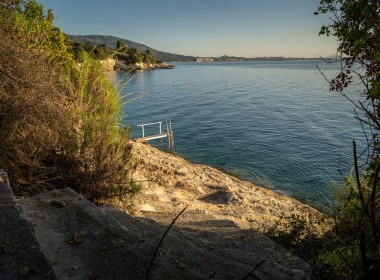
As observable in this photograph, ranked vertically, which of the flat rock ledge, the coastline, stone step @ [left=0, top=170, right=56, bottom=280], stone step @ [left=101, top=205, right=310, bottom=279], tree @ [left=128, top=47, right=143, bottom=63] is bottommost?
the coastline

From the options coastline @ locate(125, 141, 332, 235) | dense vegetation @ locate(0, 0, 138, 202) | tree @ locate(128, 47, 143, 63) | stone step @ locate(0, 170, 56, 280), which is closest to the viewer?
stone step @ locate(0, 170, 56, 280)

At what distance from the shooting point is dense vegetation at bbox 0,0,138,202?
675 centimetres

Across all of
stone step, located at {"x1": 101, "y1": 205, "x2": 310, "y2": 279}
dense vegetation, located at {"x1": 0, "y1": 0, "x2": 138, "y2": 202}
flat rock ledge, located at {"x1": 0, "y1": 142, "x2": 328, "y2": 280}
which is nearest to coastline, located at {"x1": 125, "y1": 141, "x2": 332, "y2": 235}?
stone step, located at {"x1": 101, "y1": 205, "x2": 310, "y2": 279}

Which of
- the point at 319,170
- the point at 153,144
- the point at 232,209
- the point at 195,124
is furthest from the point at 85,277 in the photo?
the point at 195,124

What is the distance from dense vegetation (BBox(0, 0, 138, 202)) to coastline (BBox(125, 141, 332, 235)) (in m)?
3.32

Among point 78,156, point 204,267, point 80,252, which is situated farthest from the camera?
point 78,156

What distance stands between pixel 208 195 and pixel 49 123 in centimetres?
1110

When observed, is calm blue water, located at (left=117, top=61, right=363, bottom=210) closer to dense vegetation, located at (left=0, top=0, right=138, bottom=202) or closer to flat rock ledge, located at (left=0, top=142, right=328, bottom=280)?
dense vegetation, located at (left=0, top=0, right=138, bottom=202)

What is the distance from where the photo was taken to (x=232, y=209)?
555 inches

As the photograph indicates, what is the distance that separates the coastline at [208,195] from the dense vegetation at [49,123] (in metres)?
3.32

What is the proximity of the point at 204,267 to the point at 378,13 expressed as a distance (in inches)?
191

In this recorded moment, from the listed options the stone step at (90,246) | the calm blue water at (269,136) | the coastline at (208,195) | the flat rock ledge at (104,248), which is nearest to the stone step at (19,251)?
the flat rock ledge at (104,248)

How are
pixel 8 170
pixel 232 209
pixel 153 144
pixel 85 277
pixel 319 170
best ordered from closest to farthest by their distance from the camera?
pixel 85 277, pixel 8 170, pixel 232 209, pixel 319 170, pixel 153 144

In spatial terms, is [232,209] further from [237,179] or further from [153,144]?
[153,144]
